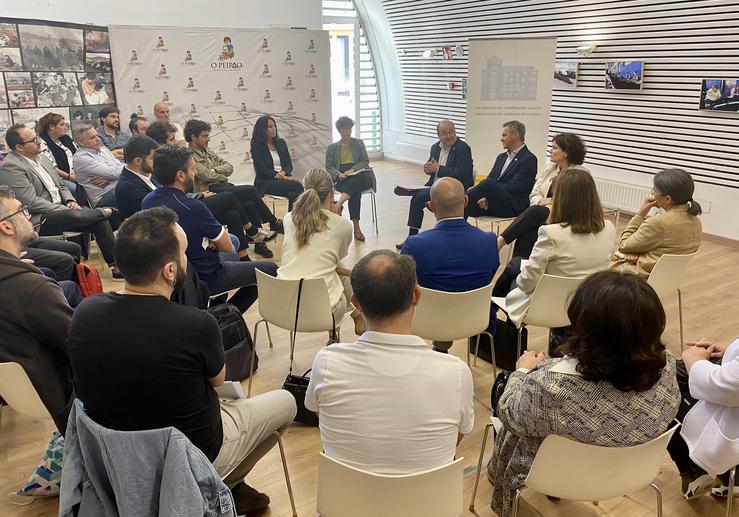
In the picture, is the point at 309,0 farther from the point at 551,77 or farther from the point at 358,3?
the point at 551,77

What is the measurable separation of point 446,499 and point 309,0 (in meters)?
8.76

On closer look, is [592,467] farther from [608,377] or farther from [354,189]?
[354,189]

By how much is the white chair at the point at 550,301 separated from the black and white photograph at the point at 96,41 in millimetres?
6479

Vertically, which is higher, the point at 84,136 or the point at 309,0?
the point at 309,0

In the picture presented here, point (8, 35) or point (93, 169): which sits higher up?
point (8, 35)

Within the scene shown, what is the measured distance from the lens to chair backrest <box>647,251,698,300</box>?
3.49m

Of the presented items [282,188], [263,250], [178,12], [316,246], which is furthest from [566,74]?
[316,246]

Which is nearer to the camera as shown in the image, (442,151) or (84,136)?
(84,136)

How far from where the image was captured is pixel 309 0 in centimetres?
902

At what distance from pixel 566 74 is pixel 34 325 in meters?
7.88

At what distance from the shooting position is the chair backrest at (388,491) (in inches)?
65.4

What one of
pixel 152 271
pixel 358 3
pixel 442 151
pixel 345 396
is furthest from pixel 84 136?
pixel 358 3

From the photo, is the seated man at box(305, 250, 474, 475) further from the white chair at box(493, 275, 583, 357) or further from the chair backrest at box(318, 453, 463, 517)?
the white chair at box(493, 275, 583, 357)

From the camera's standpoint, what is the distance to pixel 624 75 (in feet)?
24.8
